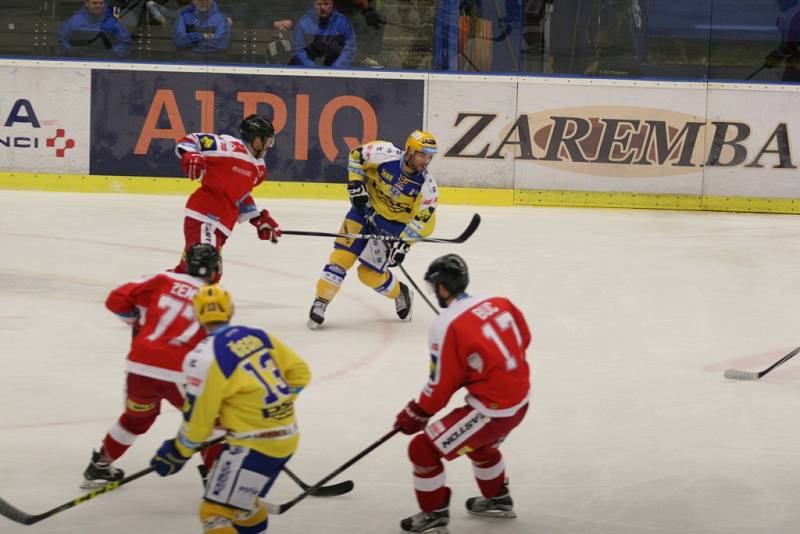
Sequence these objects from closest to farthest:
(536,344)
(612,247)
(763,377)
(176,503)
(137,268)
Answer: (176,503) → (763,377) → (536,344) → (137,268) → (612,247)

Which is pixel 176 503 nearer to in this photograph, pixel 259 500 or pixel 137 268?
pixel 259 500

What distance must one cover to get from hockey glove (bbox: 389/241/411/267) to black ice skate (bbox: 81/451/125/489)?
309cm

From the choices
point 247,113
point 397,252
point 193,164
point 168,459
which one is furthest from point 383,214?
point 247,113

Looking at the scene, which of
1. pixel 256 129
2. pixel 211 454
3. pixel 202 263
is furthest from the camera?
pixel 256 129

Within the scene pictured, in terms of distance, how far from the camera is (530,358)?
6.68 m

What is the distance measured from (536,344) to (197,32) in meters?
6.02

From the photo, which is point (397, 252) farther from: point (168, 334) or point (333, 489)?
point (168, 334)

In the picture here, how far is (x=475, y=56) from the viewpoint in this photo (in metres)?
11.8

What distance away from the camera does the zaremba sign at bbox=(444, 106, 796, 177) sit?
1172 centimetres

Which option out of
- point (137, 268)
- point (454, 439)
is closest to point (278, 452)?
point (454, 439)

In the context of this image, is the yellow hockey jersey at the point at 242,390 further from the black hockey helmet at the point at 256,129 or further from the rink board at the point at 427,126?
the rink board at the point at 427,126

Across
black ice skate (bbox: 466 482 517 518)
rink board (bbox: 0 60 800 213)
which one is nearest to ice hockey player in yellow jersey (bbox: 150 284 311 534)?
black ice skate (bbox: 466 482 517 518)

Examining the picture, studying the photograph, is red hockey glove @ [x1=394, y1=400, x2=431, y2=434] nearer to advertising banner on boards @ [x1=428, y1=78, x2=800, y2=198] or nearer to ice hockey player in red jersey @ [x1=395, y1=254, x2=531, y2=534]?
ice hockey player in red jersey @ [x1=395, y1=254, x2=531, y2=534]

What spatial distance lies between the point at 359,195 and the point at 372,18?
4799 mm
